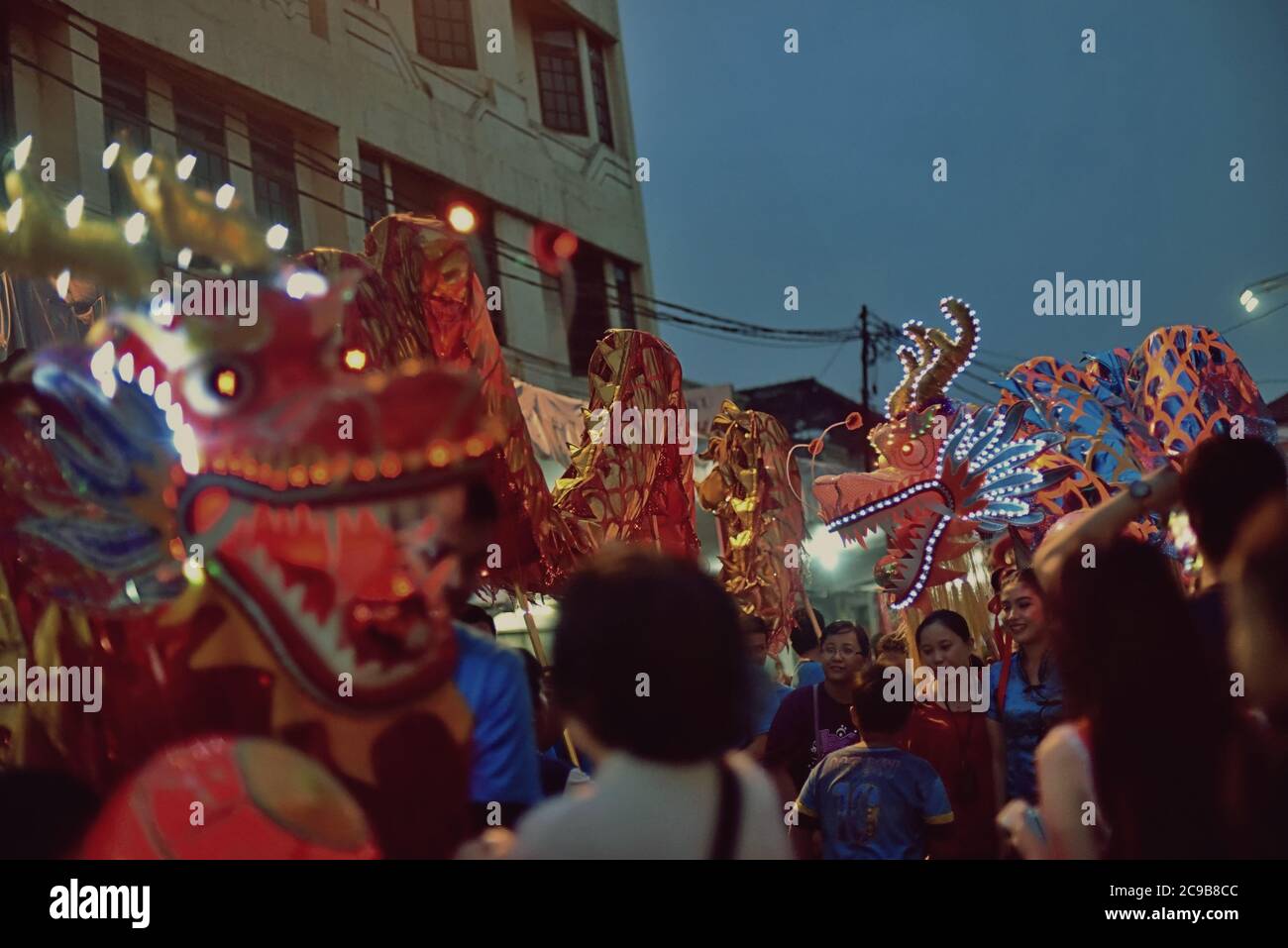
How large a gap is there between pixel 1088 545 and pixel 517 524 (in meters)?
1.94

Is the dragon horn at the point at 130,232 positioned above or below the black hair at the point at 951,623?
above

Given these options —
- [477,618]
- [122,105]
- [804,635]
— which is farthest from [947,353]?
[122,105]

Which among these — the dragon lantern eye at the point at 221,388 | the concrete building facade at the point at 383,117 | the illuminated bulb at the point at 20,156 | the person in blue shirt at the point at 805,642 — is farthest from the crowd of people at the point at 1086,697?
the concrete building facade at the point at 383,117

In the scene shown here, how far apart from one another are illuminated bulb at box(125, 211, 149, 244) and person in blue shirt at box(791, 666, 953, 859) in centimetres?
191

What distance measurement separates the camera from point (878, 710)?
3.13 m

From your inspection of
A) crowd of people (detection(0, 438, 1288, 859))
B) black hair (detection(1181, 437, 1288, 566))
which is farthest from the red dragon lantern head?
black hair (detection(1181, 437, 1288, 566))

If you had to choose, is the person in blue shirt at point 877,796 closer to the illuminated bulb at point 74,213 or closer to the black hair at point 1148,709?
the black hair at point 1148,709

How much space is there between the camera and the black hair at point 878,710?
3.13 meters

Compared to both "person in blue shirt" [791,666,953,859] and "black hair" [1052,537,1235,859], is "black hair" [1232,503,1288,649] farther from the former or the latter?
"person in blue shirt" [791,666,953,859]

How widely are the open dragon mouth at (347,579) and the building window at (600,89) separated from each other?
8253mm

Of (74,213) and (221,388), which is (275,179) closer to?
(74,213)

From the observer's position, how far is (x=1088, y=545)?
6.76ft
